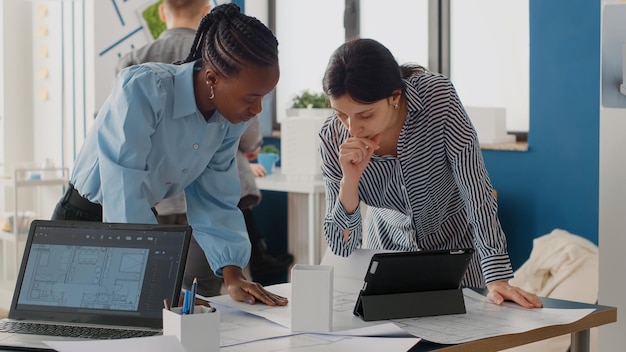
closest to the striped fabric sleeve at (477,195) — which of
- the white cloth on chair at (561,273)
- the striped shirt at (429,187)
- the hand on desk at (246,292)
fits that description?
the striped shirt at (429,187)

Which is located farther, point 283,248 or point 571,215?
point 283,248

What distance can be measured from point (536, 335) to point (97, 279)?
823 millimetres

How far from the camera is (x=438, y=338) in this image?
1597 millimetres

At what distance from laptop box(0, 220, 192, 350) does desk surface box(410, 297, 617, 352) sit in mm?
465

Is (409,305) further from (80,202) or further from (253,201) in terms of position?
(253,201)

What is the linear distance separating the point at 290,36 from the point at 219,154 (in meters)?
3.54

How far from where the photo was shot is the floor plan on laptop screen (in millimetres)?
1620

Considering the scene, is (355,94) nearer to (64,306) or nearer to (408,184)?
(408,184)

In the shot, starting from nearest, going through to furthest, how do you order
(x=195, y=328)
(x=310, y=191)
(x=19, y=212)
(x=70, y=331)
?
Result: (x=195, y=328) → (x=70, y=331) → (x=310, y=191) → (x=19, y=212)

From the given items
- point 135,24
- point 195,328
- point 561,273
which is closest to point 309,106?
point 135,24

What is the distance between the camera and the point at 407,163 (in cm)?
210

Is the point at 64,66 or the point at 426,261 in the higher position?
the point at 64,66

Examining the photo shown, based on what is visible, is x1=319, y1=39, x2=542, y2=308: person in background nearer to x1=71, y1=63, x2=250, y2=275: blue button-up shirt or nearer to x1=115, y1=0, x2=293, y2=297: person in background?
x1=71, y1=63, x2=250, y2=275: blue button-up shirt

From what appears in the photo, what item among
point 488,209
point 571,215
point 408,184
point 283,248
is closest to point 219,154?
point 408,184
